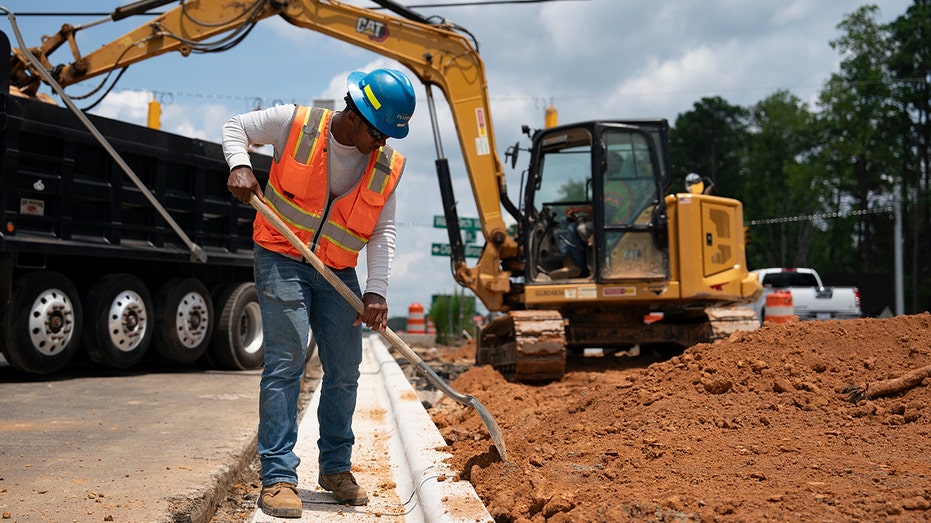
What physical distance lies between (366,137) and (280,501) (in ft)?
5.44

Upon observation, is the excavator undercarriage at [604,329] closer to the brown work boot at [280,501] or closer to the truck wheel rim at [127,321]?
the truck wheel rim at [127,321]

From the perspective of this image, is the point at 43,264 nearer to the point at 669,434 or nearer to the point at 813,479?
the point at 669,434

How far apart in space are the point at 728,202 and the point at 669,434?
7365 millimetres

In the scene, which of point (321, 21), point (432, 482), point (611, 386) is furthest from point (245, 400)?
point (321, 21)

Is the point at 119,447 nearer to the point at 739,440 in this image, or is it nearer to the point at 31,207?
the point at 739,440

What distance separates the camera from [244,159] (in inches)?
171

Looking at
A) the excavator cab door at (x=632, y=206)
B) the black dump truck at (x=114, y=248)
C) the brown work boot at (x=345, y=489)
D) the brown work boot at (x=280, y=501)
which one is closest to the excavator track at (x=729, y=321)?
the excavator cab door at (x=632, y=206)

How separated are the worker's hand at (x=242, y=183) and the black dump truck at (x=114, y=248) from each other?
5.78m

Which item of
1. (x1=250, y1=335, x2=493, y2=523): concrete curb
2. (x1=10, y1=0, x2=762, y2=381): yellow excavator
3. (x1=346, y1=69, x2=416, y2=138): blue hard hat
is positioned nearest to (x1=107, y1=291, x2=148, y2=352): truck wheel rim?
(x1=10, y1=0, x2=762, y2=381): yellow excavator

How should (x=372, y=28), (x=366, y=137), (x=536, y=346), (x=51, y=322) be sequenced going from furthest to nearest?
(x=372, y=28), (x=536, y=346), (x=51, y=322), (x=366, y=137)

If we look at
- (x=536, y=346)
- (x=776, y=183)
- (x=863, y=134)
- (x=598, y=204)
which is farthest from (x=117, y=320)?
(x=776, y=183)

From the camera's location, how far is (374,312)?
4418 millimetres

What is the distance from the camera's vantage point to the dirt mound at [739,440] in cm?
337

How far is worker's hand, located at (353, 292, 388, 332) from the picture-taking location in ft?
14.5
